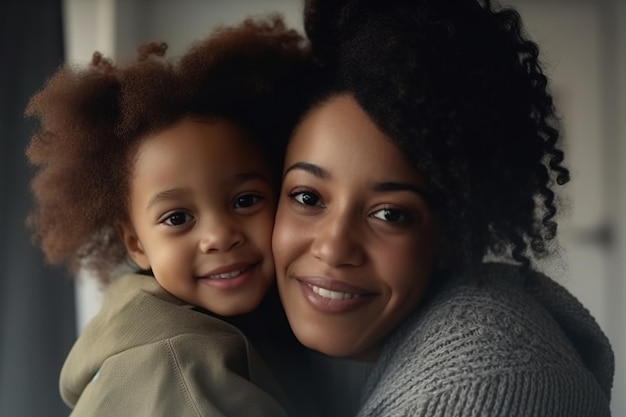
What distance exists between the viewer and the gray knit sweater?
0.73 meters

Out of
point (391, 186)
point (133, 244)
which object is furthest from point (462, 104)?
point (133, 244)

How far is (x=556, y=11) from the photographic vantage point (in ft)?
7.21

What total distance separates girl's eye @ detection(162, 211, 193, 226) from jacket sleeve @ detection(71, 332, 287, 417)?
0.17 m

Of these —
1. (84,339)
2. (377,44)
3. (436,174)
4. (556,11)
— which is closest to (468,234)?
(436,174)

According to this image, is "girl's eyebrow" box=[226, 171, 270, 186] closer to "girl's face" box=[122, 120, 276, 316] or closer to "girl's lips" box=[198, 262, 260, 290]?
"girl's face" box=[122, 120, 276, 316]

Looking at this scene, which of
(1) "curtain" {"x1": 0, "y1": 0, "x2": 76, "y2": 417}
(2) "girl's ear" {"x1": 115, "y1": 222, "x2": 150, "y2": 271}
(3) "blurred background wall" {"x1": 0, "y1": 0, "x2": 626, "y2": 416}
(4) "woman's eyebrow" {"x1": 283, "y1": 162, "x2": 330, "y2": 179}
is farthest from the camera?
(3) "blurred background wall" {"x1": 0, "y1": 0, "x2": 626, "y2": 416}

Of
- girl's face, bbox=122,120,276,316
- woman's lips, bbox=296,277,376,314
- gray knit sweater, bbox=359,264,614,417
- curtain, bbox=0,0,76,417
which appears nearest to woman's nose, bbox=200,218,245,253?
girl's face, bbox=122,120,276,316

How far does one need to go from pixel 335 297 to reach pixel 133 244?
0.35m

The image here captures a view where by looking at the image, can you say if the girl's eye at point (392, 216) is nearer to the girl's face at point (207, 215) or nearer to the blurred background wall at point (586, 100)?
the girl's face at point (207, 215)

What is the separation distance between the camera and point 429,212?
84cm

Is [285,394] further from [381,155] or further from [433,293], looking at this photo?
[381,155]

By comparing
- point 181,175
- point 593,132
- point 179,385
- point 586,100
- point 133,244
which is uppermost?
point 586,100

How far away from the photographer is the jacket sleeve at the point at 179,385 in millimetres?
758

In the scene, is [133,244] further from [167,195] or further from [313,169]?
[313,169]
